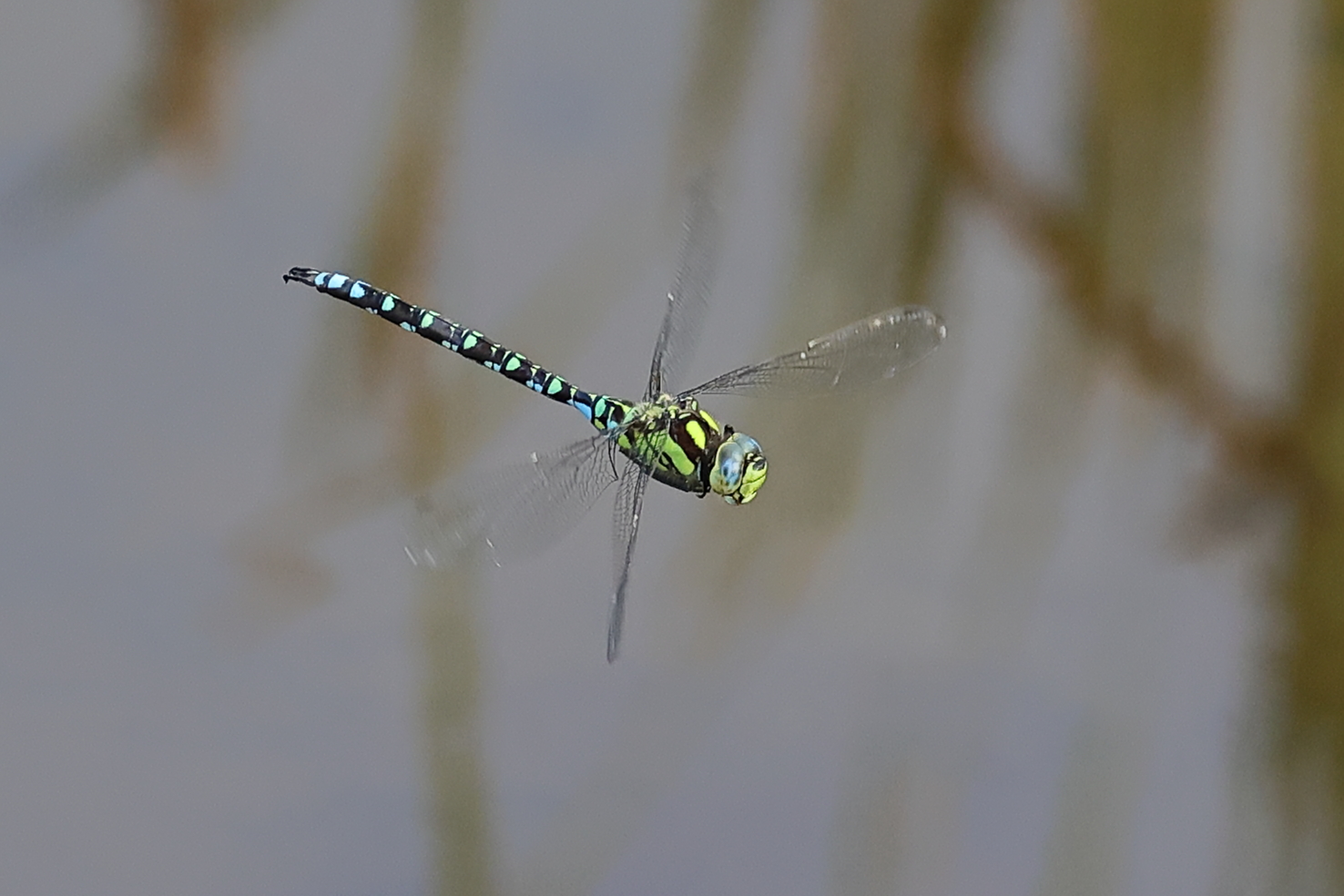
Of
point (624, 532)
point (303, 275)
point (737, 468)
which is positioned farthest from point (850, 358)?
point (303, 275)

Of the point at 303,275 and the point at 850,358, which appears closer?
the point at 850,358

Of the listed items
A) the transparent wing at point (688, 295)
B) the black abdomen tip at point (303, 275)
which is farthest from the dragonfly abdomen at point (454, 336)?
the transparent wing at point (688, 295)

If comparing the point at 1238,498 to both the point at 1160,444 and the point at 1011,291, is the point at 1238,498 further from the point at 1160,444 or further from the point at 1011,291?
the point at 1011,291

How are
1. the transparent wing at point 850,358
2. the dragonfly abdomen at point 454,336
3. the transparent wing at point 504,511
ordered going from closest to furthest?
the transparent wing at point 504,511, the transparent wing at point 850,358, the dragonfly abdomen at point 454,336

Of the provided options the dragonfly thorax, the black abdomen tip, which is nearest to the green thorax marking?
the dragonfly thorax

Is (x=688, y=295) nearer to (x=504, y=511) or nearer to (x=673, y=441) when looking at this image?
(x=673, y=441)

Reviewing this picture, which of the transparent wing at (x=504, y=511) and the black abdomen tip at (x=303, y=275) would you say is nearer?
the transparent wing at (x=504, y=511)

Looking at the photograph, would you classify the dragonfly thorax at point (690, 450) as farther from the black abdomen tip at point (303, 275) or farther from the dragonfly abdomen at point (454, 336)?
the black abdomen tip at point (303, 275)
